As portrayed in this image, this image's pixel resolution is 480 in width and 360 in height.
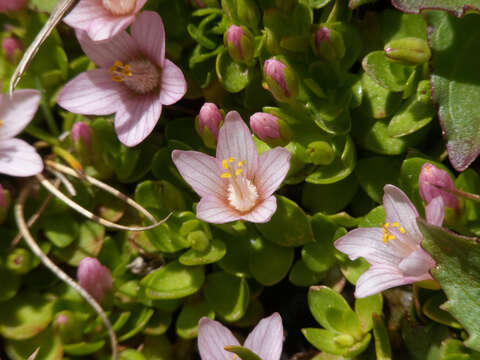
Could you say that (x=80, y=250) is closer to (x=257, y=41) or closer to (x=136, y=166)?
(x=136, y=166)

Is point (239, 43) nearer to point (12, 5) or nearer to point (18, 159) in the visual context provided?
point (18, 159)

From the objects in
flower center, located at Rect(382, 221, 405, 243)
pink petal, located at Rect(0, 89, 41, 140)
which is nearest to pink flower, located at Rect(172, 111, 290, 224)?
flower center, located at Rect(382, 221, 405, 243)

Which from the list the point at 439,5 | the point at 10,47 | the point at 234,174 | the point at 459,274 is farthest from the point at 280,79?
the point at 10,47

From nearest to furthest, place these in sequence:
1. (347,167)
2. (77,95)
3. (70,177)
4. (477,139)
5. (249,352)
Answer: (249,352) < (477,139) < (347,167) < (77,95) < (70,177)

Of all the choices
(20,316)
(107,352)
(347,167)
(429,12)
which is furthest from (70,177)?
(429,12)

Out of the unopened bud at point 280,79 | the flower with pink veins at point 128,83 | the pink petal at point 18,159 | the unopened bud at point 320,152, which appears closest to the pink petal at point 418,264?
the unopened bud at point 320,152

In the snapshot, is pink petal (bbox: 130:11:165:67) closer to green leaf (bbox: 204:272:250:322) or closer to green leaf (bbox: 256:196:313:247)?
green leaf (bbox: 256:196:313:247)

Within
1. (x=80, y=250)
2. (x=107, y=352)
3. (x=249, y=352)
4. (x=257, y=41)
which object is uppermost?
(x=257, y=41)
